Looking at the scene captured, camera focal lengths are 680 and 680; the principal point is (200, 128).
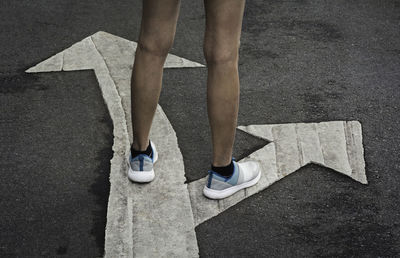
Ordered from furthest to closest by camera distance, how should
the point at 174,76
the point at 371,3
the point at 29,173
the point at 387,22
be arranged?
the point at 371,3
the point at 387,22
the point at 174,76
the point at 29,173

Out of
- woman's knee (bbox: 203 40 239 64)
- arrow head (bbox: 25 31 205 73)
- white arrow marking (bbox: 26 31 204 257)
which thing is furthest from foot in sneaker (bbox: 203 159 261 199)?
arrow head (bbox: 25 31 205 73)

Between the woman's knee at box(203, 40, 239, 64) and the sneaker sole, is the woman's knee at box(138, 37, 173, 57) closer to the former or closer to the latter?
the woman's knee at box(203, 40, 239, 64)

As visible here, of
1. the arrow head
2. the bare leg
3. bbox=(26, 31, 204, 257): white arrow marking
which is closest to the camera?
the bare leg

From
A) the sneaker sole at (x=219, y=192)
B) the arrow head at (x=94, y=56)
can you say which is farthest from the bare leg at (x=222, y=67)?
the arrow head at (x=94, y=56)

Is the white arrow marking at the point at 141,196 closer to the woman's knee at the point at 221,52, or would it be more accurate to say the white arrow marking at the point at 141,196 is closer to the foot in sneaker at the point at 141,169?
the foot in sneaker at the point at 141,169

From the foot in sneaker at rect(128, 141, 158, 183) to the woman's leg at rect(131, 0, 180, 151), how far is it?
2.8 inches

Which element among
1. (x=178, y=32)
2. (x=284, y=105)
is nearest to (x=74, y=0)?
(x=178, y=32)

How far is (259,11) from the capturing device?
5.27 meters

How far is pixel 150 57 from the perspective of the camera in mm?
2918

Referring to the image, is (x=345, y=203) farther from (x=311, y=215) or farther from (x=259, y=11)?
(x=259, y=11)

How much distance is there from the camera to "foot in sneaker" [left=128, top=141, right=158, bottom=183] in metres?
3.16

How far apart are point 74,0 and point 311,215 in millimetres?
3184

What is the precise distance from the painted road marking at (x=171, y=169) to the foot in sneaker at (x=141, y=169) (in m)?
0.04

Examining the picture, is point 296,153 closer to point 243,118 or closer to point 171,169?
point 243,118
